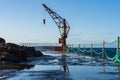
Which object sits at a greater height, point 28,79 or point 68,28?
point 68,28

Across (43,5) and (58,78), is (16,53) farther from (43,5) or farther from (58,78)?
(43,5)

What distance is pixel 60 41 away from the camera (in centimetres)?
7662

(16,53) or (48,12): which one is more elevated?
(48,12)

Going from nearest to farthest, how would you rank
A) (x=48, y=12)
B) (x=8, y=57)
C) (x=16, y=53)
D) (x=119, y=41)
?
(x=119, y=41), (x=8, y=57), (x=16, y=53), (x=48, y=12)

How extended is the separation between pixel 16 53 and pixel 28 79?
1748cm

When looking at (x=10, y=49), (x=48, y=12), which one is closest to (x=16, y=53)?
(x=10, y=49)

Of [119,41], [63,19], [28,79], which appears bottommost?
[28,79]

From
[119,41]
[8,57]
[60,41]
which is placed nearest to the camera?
[119,41]

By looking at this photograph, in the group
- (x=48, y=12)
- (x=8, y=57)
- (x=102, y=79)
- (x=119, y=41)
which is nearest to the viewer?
(x=102, y=79)

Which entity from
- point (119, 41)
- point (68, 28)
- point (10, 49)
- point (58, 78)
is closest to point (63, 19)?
point (68, 28)

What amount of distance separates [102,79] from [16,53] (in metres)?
18.6

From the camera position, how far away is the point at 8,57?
28.5 meters

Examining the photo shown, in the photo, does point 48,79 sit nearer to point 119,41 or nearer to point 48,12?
point 119,41

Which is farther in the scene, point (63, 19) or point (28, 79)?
point (63, 19)
